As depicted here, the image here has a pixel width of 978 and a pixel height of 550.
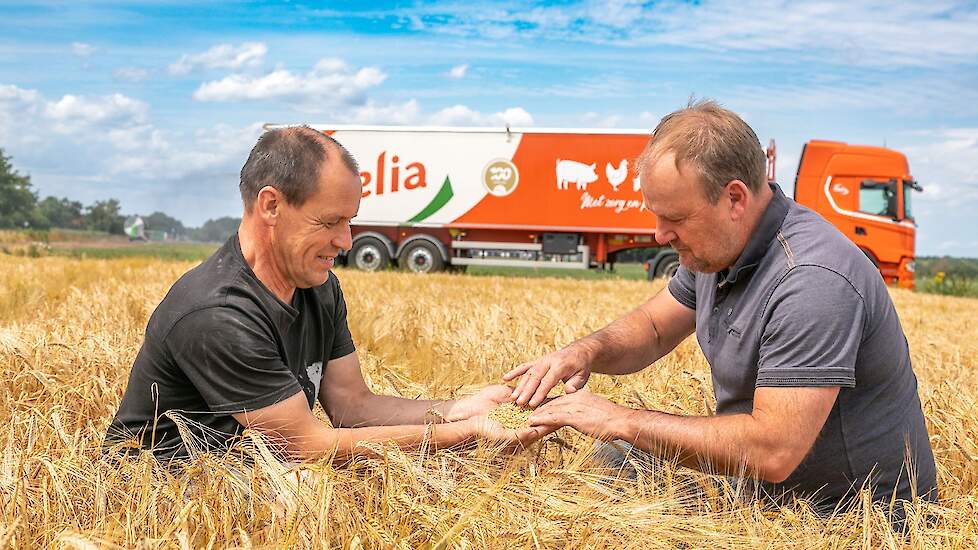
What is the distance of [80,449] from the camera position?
2686 millimetres

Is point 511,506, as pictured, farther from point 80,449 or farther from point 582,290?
point 582,290

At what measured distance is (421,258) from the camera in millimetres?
20609

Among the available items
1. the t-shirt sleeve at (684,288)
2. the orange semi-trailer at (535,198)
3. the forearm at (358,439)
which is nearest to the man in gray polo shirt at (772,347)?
the forearm at (358,439)

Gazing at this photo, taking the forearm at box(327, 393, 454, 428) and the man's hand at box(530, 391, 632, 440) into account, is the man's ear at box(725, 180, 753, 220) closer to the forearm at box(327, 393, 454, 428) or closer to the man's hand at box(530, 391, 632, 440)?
the man's hand at box(530, 391, 632, 440)

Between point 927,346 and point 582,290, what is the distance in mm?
6561

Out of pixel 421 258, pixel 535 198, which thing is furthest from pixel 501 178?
pixel 421 258

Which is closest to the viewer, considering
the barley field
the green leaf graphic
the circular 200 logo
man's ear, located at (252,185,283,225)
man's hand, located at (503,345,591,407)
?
the barley field

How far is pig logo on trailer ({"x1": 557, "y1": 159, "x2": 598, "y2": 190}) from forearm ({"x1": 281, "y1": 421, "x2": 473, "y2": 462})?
17023 millimetres

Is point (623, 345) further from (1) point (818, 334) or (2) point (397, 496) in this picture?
(2) point (397, 496)

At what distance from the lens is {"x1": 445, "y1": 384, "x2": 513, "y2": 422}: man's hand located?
129 inches

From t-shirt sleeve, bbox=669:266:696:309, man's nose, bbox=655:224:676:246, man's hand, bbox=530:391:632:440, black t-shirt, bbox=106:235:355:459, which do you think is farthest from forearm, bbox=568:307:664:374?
black t-shirt, bbox=106:235:355:459

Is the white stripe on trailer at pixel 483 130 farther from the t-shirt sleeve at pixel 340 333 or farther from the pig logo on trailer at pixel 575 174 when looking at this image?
Result: the t-shirt sleeve at pixel 340 333

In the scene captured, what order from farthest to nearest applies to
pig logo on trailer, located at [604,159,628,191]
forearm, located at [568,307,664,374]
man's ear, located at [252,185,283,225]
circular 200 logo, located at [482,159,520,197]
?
circular 200 logo, located at [482,159,520,197] → pig logo on trailer, located at [604,159,628,191] → forearm, located at [568,307,664,374] → man's ear, located at [252,185,283,225]

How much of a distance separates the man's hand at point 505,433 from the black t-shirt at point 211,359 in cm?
61
